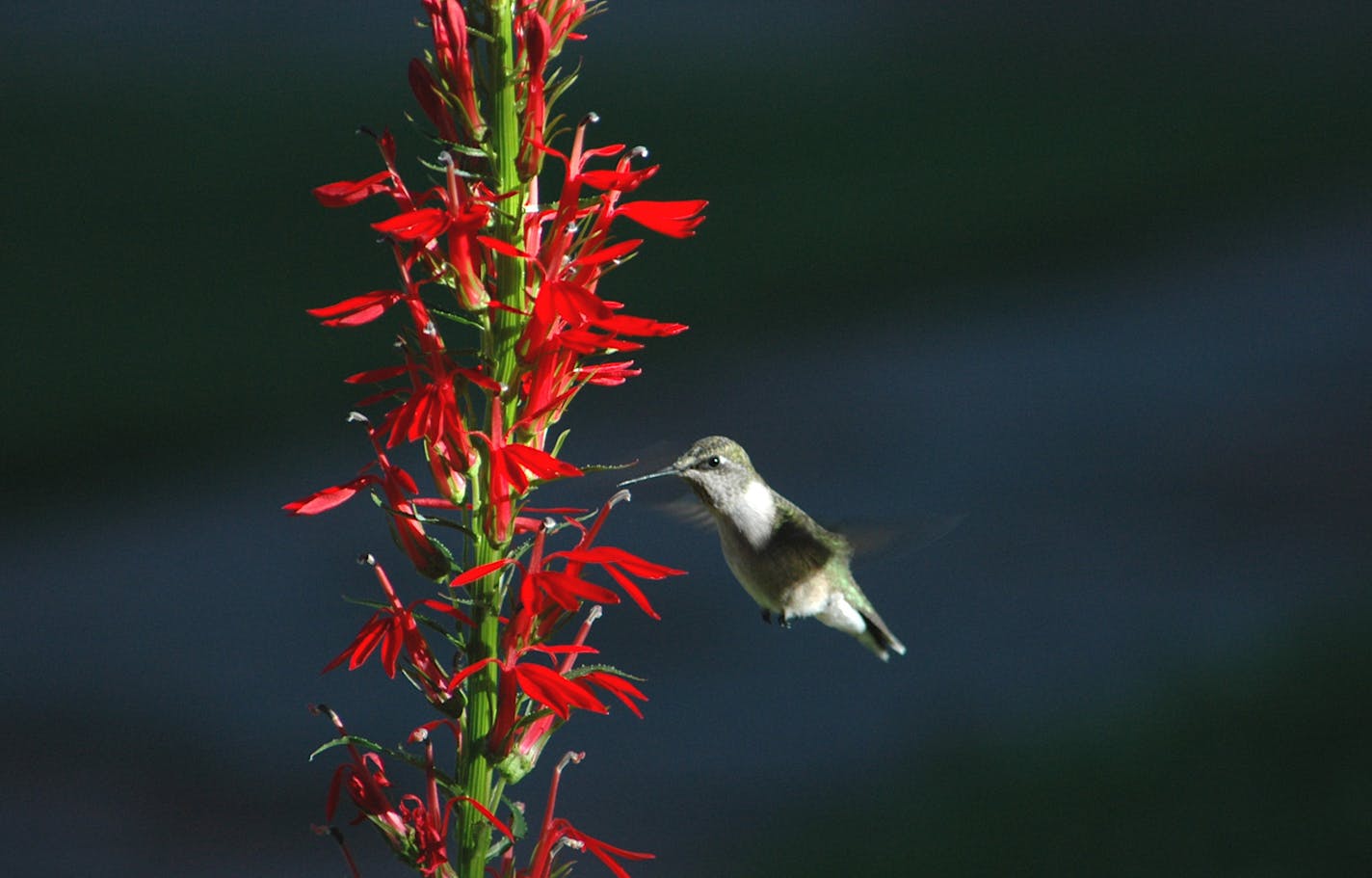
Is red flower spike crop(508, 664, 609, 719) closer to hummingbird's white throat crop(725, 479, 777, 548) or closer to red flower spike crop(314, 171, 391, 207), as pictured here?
red flower spike crop(314, 171, 391, 207)

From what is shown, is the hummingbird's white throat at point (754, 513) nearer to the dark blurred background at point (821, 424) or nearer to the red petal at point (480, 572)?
the dark blurred background at point (821, 424)

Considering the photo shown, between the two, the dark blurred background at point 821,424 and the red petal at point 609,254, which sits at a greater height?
the dark blurred background at point 821,424

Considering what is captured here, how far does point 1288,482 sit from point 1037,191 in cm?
226

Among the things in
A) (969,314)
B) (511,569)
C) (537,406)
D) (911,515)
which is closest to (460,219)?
(537,406)

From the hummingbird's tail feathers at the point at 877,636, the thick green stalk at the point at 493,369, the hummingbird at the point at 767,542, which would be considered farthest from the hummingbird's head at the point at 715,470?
the thick green stalk at the point at 493,369

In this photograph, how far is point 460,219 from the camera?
1206 mm

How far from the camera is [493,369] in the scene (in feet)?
4.26

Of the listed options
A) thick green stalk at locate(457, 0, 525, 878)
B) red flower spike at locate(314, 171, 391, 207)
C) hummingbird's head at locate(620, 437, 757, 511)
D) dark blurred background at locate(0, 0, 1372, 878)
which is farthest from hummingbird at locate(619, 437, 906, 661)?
red flower spike at locate(314, 171, 391, 207)

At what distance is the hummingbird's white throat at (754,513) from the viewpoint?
2186 mm

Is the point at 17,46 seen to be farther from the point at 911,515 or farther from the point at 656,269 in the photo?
the point at 911,515

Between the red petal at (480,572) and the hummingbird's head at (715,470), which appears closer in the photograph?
the red petal at (480,572)

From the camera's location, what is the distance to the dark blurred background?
14.0 feet

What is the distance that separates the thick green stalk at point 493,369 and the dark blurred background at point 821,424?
27.8 inches

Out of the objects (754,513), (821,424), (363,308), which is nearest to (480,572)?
(363,308)
